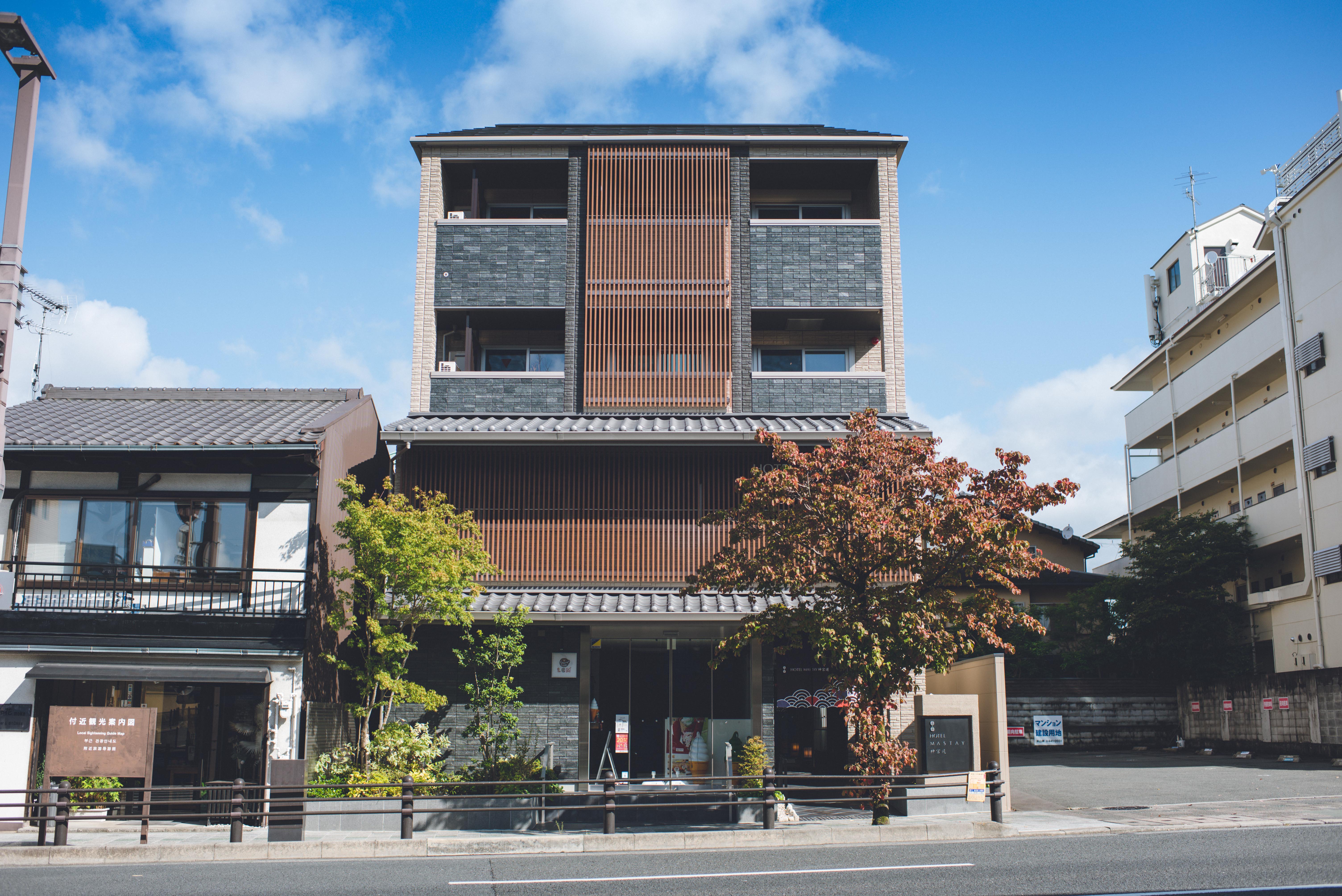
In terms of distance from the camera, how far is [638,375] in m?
24.5

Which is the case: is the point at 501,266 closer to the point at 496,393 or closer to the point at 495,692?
the point at 496,393

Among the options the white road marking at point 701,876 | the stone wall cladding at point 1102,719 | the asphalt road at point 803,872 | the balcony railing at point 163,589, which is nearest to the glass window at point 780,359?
the balcony railing at point 163,589

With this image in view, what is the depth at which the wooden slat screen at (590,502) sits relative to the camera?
22.7 m

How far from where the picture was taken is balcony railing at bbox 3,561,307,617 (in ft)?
66.5

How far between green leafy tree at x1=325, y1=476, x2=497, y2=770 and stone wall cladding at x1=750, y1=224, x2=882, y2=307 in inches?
376

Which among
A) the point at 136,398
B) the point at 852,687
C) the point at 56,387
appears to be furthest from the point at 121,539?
the point at 852,687

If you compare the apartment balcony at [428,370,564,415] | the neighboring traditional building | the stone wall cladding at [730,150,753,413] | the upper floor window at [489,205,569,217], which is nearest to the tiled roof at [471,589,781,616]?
the neighboring traditional building

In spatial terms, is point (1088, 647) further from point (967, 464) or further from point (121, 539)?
point (121, 539)

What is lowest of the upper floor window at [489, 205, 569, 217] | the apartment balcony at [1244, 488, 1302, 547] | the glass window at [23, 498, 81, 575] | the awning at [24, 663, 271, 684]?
the awning at [24, 663, 271, 684]

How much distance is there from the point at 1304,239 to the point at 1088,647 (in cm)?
1511

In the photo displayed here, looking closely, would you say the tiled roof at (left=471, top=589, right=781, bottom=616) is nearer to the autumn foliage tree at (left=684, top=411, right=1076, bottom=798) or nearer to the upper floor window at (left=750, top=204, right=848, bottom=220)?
the autumn foliage tree at (left=684, top=411, right=1076, bottom=798)

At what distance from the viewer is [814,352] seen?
26234 mm

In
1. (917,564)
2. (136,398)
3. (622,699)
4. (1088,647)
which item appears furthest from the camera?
(1088,647)

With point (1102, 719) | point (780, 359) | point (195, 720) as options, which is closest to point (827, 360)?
point (780, 359)
